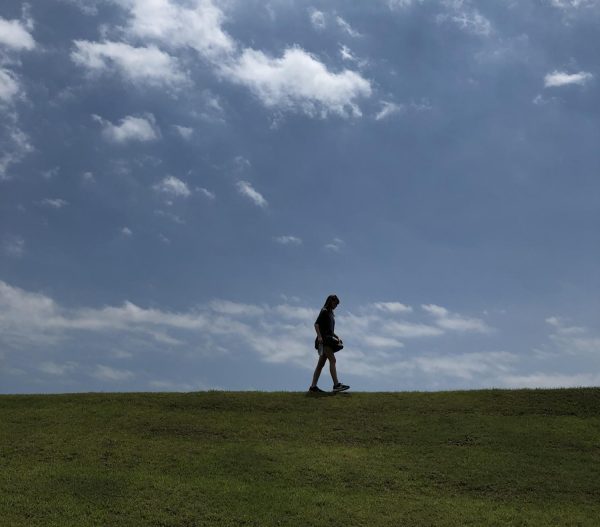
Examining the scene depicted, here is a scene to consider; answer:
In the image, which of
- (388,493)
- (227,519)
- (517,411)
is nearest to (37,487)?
(227,519)

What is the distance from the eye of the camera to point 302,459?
15.4 m

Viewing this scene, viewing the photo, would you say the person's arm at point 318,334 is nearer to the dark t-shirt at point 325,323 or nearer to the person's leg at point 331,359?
the dark t-shirt at point 325,323

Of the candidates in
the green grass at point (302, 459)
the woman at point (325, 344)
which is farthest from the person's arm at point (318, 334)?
the green grass at point (302, 459)

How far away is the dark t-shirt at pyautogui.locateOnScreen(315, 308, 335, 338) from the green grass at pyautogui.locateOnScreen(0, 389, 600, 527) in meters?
2.24

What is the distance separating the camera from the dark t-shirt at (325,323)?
70.4ft

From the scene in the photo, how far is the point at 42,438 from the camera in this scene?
1677 centimetres

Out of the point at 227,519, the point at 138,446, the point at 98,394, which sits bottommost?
the point at 227,519

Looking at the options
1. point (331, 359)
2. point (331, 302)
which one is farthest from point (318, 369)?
point (331, 302)

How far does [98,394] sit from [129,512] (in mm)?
9085

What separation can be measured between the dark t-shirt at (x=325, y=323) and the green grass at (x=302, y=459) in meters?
2.24

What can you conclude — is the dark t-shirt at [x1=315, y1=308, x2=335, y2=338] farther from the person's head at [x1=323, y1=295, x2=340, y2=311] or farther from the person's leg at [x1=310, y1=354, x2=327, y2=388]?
the person's leg at [x1=310, y1=354, x2=327, y2=388]

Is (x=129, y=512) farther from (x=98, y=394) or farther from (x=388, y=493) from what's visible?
(x=98, y=394)

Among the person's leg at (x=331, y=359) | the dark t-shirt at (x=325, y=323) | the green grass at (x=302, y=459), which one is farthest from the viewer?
the dark t-shirt at (x=325, y=323)

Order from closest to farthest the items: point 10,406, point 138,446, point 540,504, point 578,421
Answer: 1. point 540,504
2. point 138,446
3. point 578,421
4. point 10,406
